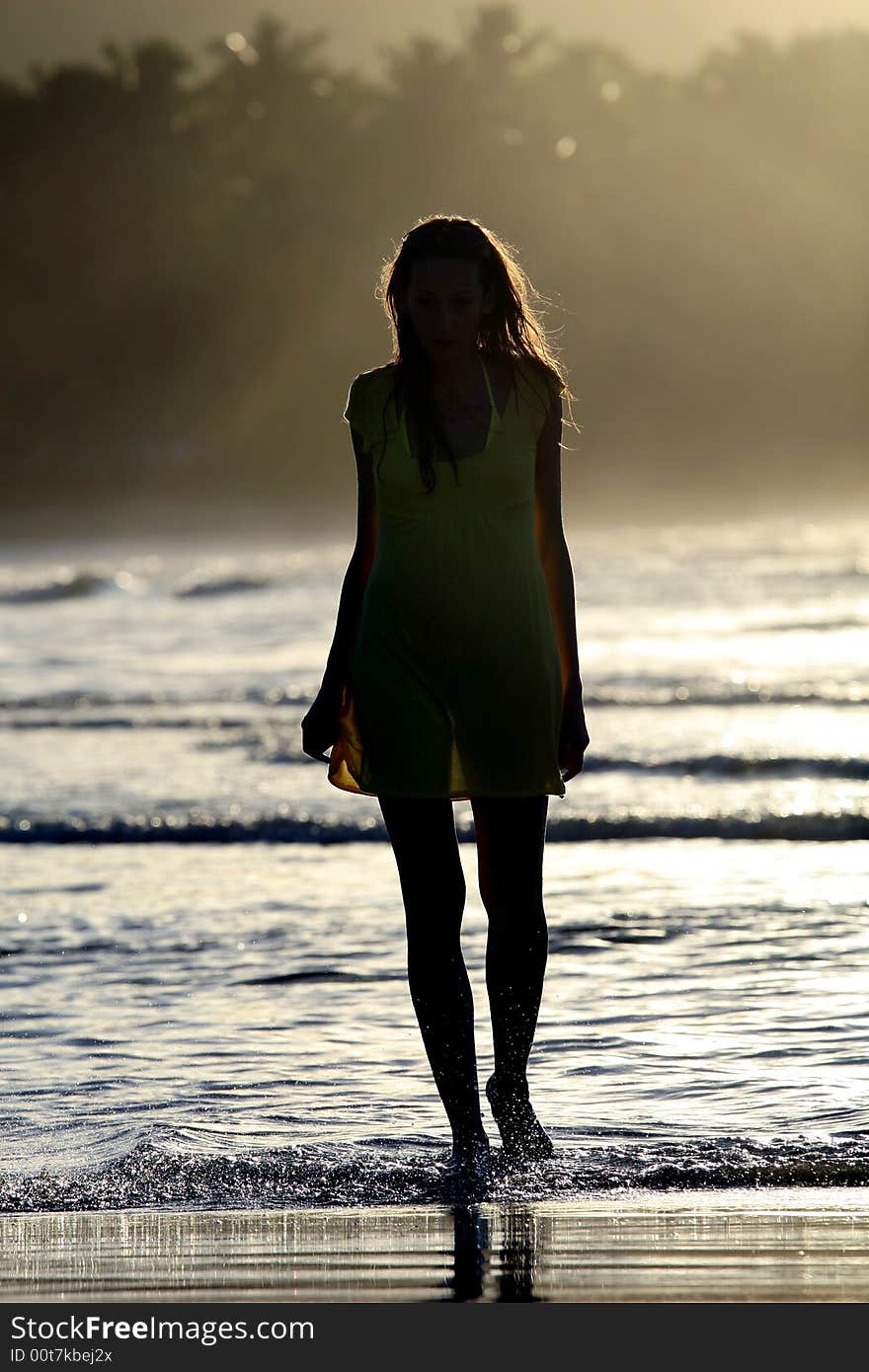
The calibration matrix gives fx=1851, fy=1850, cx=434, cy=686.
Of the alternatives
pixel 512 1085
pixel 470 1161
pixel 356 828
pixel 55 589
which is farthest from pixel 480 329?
pixel 55 589

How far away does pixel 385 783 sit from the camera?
3400 millimetres

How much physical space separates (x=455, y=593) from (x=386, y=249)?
100891 millimetres

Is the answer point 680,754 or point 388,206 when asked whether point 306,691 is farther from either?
point 388,206

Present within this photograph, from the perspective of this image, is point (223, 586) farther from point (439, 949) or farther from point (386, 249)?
point (386, 249)

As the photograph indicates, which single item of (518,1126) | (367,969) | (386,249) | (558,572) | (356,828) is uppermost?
(386,249)

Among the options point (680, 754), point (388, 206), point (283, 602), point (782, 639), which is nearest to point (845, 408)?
point (388, 206)

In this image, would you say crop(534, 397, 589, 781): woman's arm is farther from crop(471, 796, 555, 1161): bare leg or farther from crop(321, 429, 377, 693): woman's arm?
crop(321, 429, 377, 693): woman's arm

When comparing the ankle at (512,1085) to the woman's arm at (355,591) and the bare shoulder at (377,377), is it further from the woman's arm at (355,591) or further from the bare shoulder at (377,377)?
the bare shoulder at (377,377)

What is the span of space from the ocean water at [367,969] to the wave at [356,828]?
0.02m

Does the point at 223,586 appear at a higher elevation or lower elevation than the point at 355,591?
higher

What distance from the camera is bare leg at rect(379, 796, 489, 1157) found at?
11.2 ft

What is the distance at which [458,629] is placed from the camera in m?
3.37

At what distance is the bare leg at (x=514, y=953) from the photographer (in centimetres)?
347

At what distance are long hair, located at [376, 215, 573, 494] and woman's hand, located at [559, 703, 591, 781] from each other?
0.50 m
